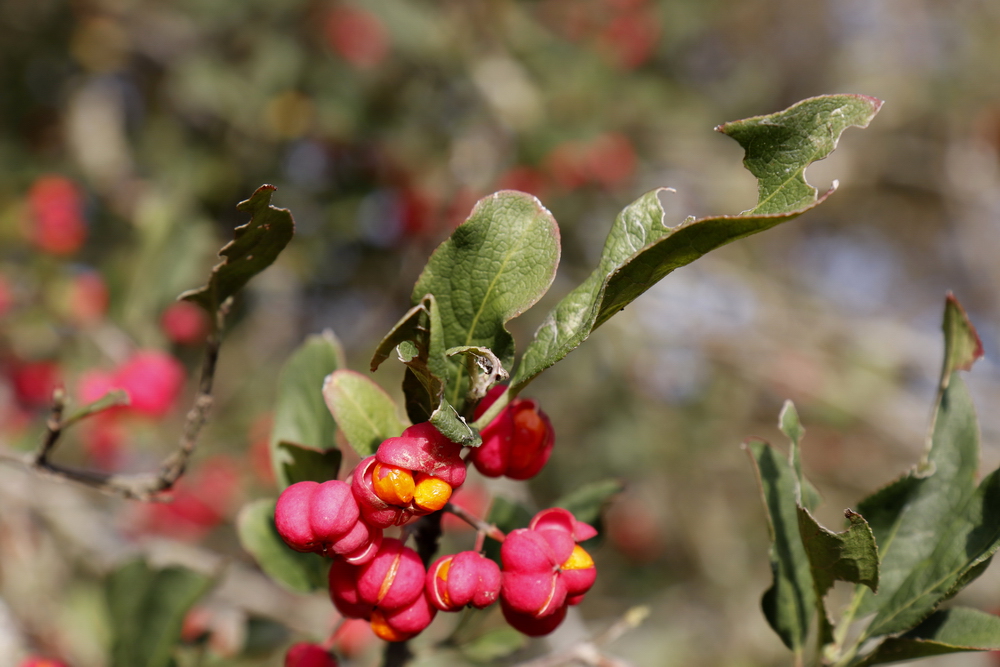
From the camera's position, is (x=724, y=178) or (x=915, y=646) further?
(x=724, y=178)

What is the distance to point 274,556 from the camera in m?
1.09

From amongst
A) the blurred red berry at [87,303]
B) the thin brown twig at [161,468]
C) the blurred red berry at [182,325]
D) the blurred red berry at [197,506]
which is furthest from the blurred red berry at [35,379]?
the thin brown twig at [161,468]

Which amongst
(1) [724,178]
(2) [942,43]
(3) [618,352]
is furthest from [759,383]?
(2) [942,43]

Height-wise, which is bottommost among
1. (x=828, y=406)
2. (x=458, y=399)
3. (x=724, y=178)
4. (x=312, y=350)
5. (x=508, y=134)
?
(x=458, y=399)

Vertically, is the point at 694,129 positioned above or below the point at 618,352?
above

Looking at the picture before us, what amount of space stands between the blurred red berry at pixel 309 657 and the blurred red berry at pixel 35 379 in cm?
173

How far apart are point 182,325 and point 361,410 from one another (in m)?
1.78

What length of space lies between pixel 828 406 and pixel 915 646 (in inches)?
137

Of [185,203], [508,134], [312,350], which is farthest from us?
[508,134]

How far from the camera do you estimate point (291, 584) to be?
3.57ft

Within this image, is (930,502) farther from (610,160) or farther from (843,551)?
(610,160)

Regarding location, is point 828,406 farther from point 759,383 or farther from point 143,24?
point 143,24

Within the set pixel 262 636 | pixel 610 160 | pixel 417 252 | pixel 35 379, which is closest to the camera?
pixel 262 636

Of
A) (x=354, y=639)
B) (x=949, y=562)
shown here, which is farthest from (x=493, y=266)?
(x=354, y=639)
